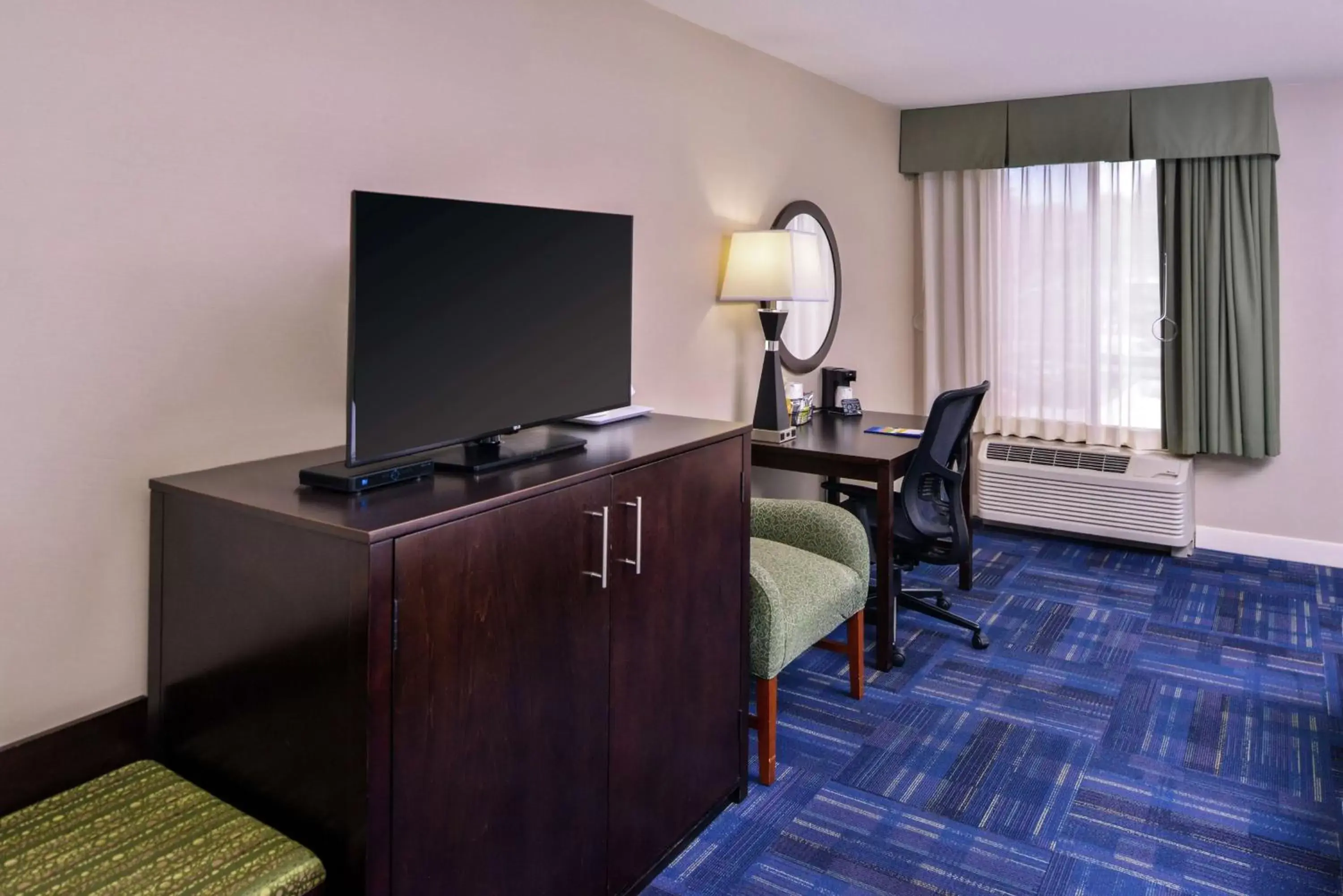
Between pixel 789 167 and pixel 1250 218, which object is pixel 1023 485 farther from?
pixel 789 167

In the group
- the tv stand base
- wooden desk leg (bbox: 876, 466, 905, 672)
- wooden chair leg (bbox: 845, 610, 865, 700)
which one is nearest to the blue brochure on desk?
wooden desk leg (bbox: 876, 466, 905, 672)

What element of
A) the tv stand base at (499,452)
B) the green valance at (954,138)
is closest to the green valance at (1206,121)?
the green valance at (954,138)

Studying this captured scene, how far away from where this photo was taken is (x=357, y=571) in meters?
1.29

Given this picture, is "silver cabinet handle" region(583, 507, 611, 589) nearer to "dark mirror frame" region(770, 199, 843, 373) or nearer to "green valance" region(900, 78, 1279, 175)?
"dark mirror frame" region(770, 199, 843, 373)

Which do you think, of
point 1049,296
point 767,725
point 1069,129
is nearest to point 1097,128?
point 1069,129

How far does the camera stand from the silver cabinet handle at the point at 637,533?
181 cm

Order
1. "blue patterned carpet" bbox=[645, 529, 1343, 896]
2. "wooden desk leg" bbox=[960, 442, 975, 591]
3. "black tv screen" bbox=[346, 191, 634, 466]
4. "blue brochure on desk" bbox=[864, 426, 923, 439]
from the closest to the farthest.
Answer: "black tv screen" bbox=[346, 191, 634, 466]
"blue patterned carpet" bbox=[645, 529, 1343, 896]
"wooden desk leg" bbox=[960, 442, 975, 591]
"blue brochure on desk" bbox=[864, 426, 923, 439]

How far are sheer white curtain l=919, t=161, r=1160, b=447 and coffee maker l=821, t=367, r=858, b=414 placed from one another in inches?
41.3

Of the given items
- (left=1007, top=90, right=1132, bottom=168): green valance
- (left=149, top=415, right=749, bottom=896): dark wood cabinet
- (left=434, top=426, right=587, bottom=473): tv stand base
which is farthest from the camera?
(left=1007, top=90, right=1132, bottom=168): green valance

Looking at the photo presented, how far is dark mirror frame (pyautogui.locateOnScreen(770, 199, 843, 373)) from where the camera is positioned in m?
3.62

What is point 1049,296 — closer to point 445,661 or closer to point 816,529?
point 816,529

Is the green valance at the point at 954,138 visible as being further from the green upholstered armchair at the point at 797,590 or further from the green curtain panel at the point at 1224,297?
the green upholstered armchair at the point at 797,590

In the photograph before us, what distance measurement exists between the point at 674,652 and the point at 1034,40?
8.77ft

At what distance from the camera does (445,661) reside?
1413 millimetres
